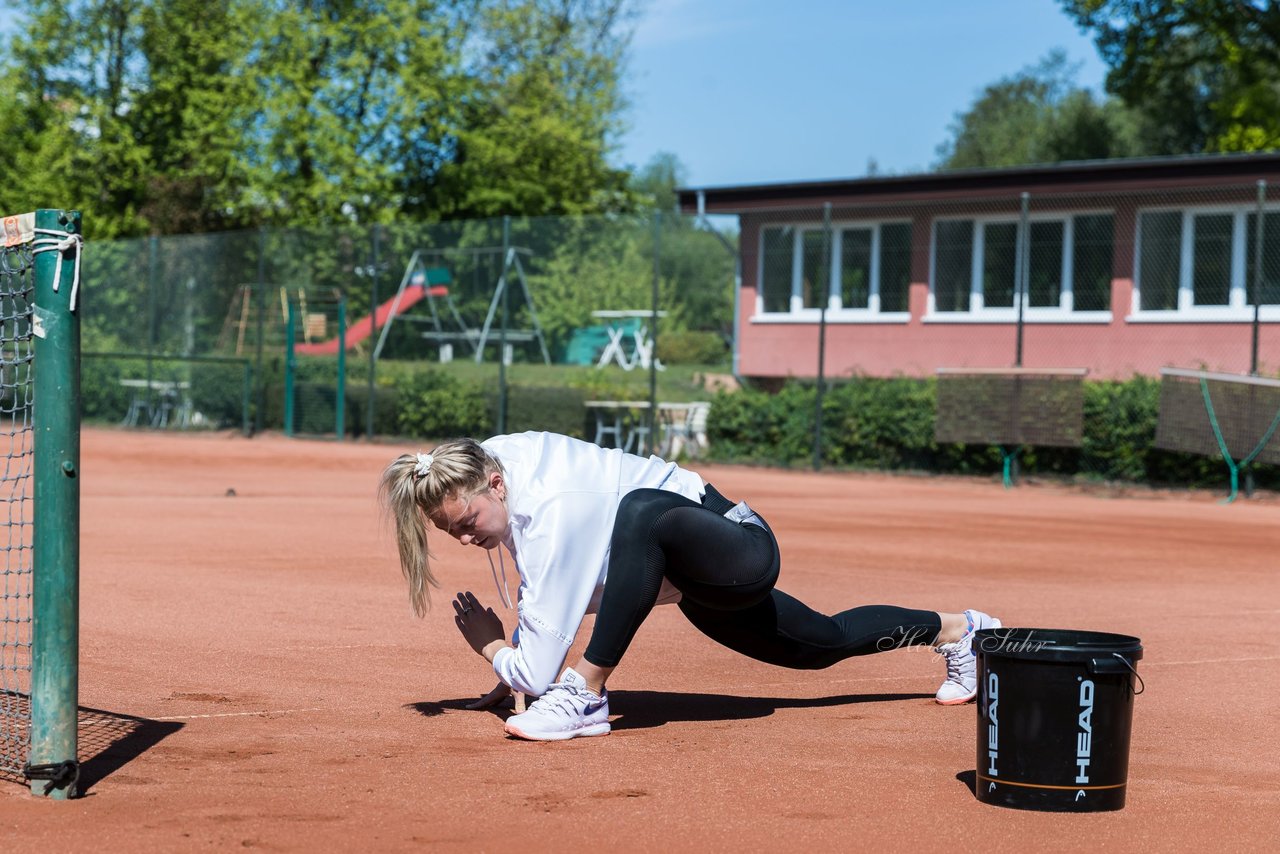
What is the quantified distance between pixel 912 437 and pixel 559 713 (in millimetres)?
15812

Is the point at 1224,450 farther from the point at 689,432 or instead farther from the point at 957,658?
the point at 957,658

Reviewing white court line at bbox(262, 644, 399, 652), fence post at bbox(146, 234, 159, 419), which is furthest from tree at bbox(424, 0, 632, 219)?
white court line at bbox(262, 644, 399, 652)

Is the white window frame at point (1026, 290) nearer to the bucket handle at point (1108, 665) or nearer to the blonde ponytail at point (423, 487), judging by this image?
the blonde ponytail at point (423, 487)

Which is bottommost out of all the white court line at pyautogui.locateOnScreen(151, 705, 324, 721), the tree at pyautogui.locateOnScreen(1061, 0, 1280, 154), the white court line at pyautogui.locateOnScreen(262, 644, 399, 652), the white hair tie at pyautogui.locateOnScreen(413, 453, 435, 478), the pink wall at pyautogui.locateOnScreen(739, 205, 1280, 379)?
the white court line at pyautogui.locateOnScreen(262, 644, 399, 652)

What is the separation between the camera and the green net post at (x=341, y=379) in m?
25.3

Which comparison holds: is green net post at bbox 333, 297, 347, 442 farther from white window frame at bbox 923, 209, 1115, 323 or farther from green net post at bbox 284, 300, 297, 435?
white window frame at bbox 923, 209, 1115, 323

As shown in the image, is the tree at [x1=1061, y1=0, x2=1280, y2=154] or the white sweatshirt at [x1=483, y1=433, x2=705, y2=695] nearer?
the white sweatshirt at [x1=483, y1=433, x2=705, y2=695]

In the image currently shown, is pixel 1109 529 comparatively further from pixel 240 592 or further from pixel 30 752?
pixel 30 752

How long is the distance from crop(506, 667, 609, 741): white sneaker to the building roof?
60.6 feet

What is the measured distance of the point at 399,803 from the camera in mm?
4152

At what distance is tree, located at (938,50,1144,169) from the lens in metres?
46.8

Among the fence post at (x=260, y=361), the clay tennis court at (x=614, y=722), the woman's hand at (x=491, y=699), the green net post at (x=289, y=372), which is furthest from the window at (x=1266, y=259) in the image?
the woman's hand at (x=491, y=699)

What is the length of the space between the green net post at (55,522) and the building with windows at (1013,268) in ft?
55.4

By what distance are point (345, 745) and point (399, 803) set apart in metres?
0.79
